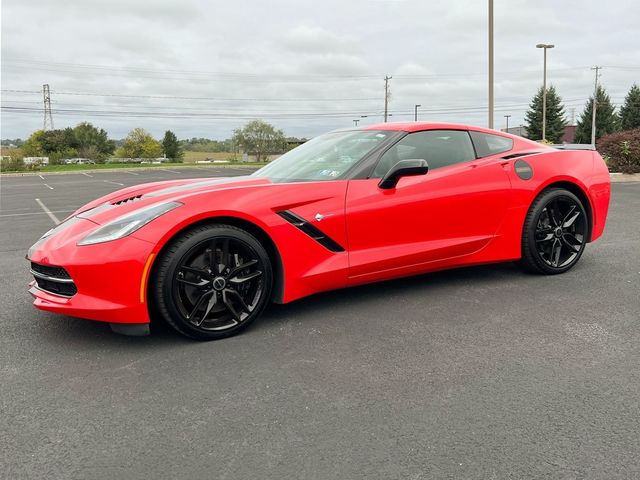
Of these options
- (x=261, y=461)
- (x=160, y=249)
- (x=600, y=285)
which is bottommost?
(x=261, y=461)

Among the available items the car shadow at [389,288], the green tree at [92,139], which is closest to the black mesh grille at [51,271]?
the car shadow at [389,288]

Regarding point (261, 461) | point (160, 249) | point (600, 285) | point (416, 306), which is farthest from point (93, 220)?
point (600, 285)

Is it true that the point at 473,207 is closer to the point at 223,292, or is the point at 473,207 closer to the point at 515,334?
the point at 515,334

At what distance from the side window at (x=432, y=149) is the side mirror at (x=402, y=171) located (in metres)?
0.10

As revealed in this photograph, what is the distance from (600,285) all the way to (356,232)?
2190 mm

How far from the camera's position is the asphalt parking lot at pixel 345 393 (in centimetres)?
190

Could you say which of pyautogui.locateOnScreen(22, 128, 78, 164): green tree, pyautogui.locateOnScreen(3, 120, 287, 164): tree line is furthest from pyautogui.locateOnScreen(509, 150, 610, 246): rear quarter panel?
pyautogui.locateOnScreen(22, 128, 78, 164): green tree

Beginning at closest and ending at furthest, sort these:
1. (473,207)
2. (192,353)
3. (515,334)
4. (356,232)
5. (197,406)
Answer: (197,406)
(192,353)
(515,334)
(356,232)
(473,207)

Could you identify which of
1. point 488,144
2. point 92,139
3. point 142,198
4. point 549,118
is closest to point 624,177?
point 488,144

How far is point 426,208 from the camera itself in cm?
371

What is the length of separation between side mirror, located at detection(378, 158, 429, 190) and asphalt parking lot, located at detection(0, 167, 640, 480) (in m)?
0.89

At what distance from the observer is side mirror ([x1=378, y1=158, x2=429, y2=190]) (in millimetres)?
3463

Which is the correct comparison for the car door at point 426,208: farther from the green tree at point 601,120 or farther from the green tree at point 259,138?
the green tree at point 259,138

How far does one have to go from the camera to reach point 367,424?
2143mm
